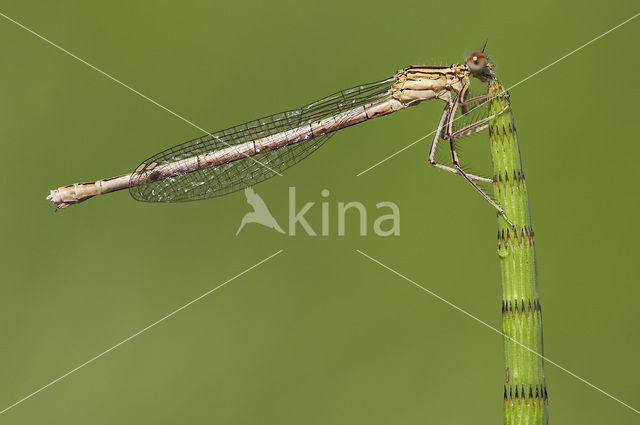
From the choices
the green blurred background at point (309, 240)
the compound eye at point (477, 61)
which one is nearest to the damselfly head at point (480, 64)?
the compound eye at point (477, 61)

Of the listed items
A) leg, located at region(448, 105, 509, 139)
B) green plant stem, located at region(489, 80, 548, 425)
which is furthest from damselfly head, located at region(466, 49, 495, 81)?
green plant stem, located at region(489, 80, 548, 425)

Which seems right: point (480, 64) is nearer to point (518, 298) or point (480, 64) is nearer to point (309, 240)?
point (518, 298)

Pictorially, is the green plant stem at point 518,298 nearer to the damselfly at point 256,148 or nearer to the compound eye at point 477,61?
the compound eye at point 477,61

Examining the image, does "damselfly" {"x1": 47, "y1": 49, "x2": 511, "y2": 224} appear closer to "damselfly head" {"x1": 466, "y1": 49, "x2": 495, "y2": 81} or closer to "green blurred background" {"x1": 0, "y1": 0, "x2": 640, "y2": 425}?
"damselfly head" {"x1": 466, "y1": 49, "x2": 495, "y2": 81}

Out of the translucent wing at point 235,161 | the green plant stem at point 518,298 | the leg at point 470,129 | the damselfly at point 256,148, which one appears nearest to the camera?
the green plant stem at point 518,298

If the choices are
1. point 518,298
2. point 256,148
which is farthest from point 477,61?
point 256,148

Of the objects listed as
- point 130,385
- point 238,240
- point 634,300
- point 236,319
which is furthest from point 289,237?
point 634,300

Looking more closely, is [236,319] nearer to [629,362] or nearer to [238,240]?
[238,240]
